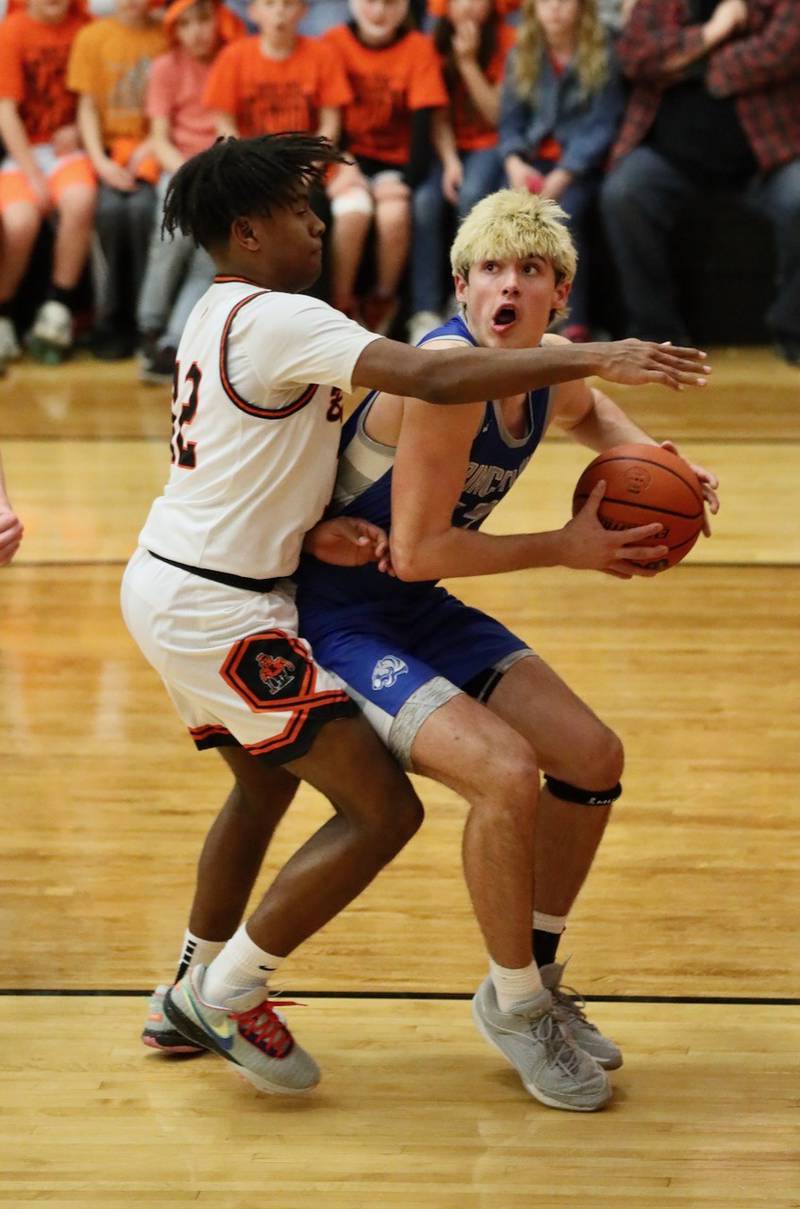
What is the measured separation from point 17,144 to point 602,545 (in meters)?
7.09

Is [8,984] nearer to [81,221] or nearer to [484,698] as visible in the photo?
[484,698]

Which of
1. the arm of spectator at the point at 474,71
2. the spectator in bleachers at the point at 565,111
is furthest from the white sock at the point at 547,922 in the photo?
the arm of spectator at the point at 474,71

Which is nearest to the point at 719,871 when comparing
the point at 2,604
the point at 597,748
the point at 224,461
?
the point at 597,748

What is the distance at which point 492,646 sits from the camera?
129 inches

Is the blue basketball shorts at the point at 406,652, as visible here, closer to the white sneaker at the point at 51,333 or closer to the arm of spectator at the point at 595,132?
the arm of spectator at the point at 595,132

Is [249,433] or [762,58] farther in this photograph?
[762,58]

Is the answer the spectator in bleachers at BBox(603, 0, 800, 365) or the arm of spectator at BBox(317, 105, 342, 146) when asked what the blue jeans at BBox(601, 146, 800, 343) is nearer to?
the spectator in bleachers at BBox(603, 0, 800, 365)

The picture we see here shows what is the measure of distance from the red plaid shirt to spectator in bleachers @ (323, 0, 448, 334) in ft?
3.50

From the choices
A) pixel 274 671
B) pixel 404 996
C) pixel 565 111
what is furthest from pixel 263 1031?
pixel 565 111

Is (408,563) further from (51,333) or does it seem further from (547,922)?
(51,333)

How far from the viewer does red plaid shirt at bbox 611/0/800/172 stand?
28.1 ft

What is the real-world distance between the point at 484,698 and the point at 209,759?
1647 millimetres

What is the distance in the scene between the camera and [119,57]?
30.7 feet

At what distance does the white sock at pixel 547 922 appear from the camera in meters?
3.28
